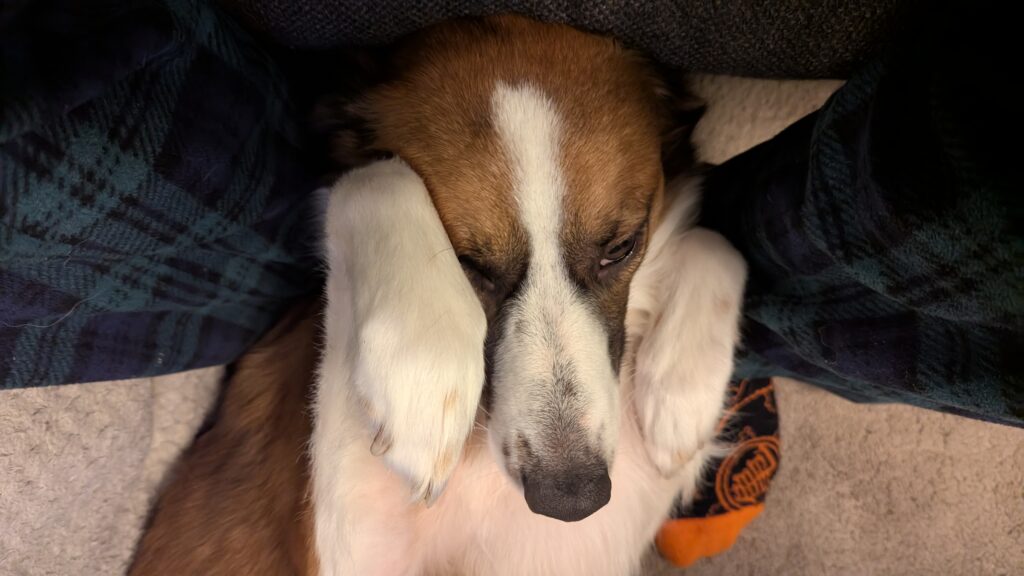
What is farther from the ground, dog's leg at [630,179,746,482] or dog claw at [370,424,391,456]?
dog claw at [370,424,391,456]

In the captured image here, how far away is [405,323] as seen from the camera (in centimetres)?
84

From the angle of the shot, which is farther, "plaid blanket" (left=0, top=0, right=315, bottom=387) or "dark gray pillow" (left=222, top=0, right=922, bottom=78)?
"dark gray pillow" (left=222, top=0, right=922, bottom=78)

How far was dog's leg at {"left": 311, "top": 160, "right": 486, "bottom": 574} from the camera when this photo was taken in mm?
836

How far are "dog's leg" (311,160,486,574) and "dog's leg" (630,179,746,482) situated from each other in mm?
322

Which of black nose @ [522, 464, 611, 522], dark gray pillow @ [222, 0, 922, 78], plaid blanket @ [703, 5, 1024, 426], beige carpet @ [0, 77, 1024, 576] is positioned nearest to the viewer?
plaid blanket @ [703, 5, 1024, 426]

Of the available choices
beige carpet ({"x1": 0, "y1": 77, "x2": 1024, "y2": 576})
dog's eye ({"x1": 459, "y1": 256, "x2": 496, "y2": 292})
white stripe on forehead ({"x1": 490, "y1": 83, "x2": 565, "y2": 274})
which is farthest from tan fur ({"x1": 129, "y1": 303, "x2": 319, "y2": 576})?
beige carpet ({"x1": 0, "y1": 77, "x2": 1024, "y2": 576})

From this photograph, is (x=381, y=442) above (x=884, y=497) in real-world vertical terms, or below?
above

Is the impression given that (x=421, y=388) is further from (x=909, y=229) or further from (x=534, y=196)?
(x=909, y=229)

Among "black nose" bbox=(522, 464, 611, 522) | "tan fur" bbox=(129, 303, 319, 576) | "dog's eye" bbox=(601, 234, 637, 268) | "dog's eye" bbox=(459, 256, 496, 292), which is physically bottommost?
"tan fur" bbox=(129, 303, 319, 576)

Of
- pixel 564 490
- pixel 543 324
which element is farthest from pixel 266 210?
pixel 564 490

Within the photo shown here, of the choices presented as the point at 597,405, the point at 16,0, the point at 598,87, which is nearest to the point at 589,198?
the point at 598,87

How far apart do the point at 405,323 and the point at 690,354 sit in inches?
18.0

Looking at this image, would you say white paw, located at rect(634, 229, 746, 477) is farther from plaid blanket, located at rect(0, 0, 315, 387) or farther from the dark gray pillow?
plaid blanket, located at rect(0, 0, 315, 387)

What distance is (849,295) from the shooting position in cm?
91
